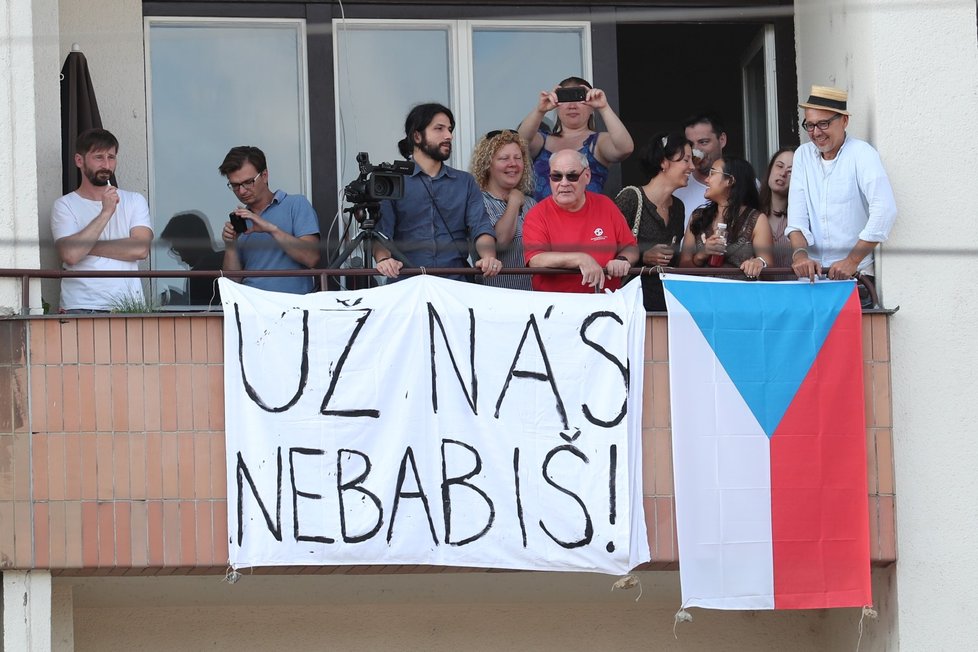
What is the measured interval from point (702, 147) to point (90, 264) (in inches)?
140

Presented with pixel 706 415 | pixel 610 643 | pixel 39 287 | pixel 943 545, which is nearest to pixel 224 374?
pixel 39 287

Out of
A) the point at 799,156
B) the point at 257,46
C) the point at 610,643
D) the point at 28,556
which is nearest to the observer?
the point at 28,556

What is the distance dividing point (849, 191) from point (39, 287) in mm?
4324

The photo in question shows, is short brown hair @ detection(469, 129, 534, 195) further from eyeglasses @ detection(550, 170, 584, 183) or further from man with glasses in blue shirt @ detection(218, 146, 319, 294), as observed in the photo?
man with glasses in blue shirt @ detection(218, 146, 319, 294)

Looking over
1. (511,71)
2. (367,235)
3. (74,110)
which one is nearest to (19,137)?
(74,110)

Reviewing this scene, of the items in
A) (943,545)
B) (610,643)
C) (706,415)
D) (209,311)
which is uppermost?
(209,311)

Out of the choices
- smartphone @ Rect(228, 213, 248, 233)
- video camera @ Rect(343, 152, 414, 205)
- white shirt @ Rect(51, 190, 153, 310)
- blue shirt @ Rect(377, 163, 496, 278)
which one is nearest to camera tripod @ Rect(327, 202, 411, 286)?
video camera @ Rect(343, 152, 414, 205)

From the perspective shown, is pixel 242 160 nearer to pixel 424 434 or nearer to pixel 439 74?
pixel 439 74

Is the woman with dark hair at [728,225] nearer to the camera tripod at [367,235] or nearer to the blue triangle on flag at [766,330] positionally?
the blue triangle on flag at [766,330]

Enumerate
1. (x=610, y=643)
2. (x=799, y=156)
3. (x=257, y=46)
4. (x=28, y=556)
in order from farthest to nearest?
(x=257, y=46)
(x=610, y=643)
(x=799, y=156)
(x=28, y=556)

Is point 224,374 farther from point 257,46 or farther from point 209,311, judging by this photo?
point 257,46

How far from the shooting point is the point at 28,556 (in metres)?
7.70

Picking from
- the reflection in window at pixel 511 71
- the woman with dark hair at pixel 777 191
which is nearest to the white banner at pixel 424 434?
the woman with dark hair at pixel 777 191

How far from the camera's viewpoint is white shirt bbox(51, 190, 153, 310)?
26.8ft
